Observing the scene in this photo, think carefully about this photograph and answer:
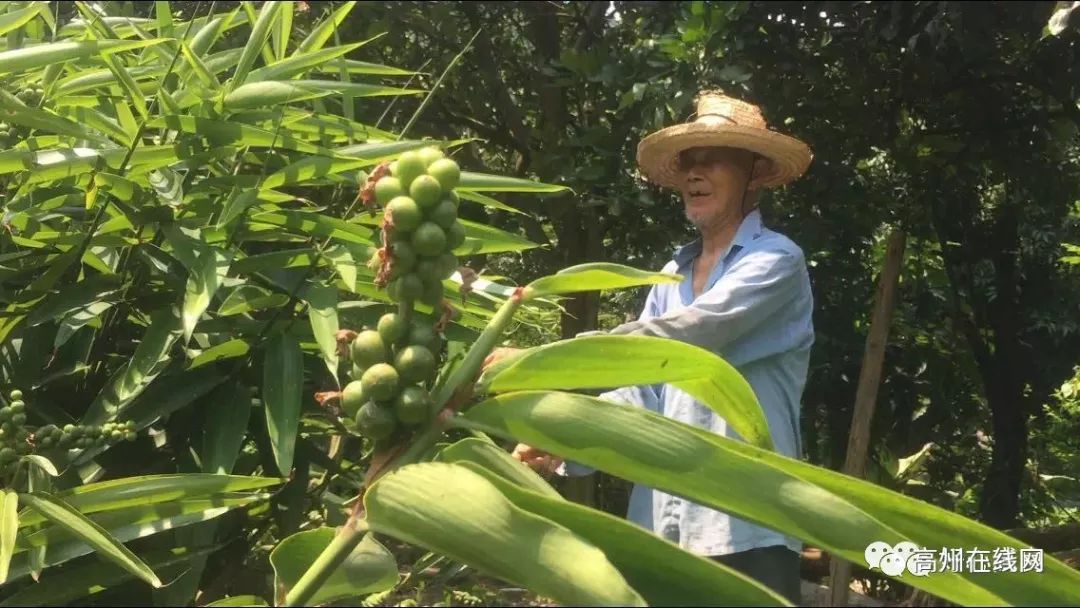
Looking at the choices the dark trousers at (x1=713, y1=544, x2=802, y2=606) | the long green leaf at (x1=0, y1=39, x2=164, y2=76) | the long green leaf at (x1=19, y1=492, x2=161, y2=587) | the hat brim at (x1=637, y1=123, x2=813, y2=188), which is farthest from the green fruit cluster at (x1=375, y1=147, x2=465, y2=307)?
the hat brim at (x1=637, y1=123, x2=813, y2=188)

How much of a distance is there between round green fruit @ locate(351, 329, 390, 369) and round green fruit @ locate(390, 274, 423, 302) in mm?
32

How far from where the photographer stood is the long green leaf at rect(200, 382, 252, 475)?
3.49ft

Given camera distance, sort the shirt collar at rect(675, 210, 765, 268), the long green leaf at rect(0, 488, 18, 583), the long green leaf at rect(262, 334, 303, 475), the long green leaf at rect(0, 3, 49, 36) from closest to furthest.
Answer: the long green leaf at rect(0, 488, 18, 583)
the long green leaf at rect(262, 334, 303, 475)
the long green leaf at rect(0, 3, 49, 36)
the shirt collar at rect(675, 210, 765, 268)

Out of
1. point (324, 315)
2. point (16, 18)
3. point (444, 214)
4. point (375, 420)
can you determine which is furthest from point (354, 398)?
point (16, 18)

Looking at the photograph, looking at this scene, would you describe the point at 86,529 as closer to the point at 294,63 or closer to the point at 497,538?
the point at 497,538

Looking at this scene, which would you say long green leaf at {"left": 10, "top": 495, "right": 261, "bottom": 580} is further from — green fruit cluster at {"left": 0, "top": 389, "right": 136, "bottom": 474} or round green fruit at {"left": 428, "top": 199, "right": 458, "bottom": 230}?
round green fruit at {"left": 428, "top": 199, "right": 458, "bottom": 230}

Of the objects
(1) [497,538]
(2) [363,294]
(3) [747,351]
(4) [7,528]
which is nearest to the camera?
(1) [497,538]

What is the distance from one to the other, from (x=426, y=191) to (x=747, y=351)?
97cm

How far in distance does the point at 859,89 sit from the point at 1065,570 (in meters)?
2.85

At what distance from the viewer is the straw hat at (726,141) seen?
5.52ft

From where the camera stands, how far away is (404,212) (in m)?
0.61

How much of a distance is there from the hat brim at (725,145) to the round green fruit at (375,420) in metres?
1.22

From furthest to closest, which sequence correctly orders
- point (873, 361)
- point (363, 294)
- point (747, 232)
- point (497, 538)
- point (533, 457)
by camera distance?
1. point (873, 361)
2. point (747, 232)
3. point (363, 294)
4. point (533, 457)
5. point (497, 538)

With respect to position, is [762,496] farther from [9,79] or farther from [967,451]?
[967,451]
